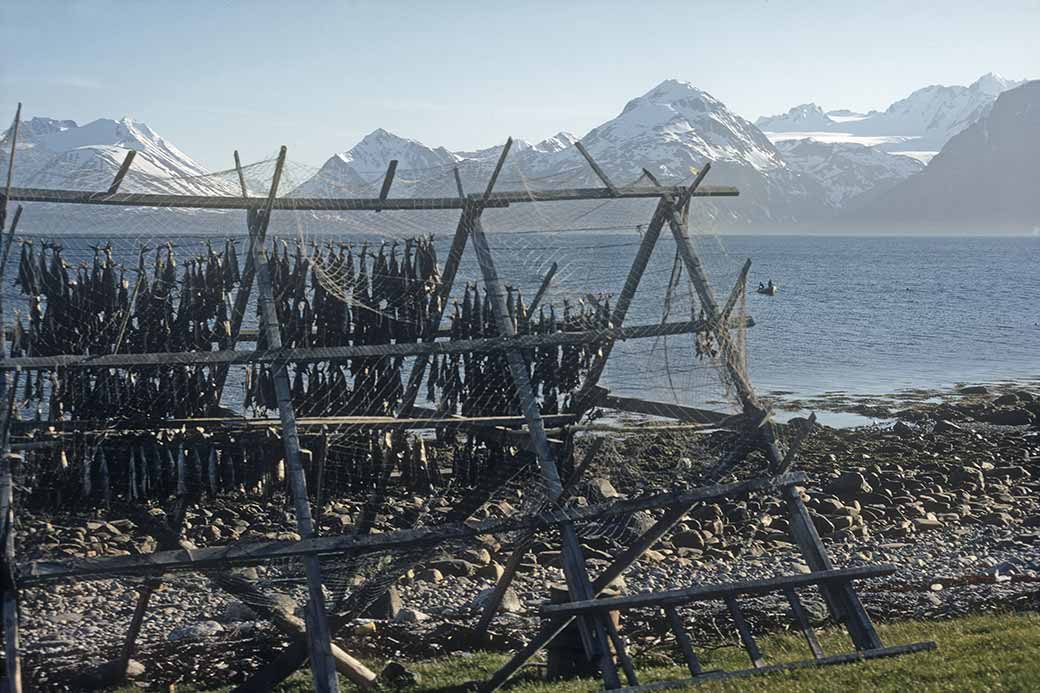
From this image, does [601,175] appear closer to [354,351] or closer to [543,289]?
[543,289]

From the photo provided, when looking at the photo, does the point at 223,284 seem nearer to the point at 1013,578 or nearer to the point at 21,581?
the point at 21,581

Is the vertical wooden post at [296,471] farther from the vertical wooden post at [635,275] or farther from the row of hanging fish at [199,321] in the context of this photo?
the vertical wooden post at [635,275]

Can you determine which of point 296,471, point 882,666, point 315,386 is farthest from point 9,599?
point 882,666

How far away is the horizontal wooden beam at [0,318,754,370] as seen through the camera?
443 inches

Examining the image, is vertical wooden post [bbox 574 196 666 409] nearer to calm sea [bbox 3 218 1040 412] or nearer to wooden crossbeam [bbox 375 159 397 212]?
calm sea [bbox 3 218 1040 412]

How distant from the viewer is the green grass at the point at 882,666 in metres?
10.5

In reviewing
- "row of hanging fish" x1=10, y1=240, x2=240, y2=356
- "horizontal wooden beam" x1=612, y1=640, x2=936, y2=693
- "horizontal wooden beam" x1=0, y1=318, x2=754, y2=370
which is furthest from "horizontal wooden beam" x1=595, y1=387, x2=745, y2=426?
"row of hanging fish" x1=10, y1=240, x2=240, y2=356

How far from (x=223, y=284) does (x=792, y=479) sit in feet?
20.8

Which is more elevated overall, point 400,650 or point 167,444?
point 167,444

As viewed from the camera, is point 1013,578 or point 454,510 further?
point 1013,578

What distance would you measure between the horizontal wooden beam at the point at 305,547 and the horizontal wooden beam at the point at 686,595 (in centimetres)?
87

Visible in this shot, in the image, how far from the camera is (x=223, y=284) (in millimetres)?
13039

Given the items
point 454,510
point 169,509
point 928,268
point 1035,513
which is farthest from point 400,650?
point 928,268

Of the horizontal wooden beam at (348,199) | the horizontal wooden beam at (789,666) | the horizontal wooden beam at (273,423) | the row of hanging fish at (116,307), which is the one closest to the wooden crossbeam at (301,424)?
the horizontal wooden beam at (273,423)
